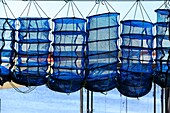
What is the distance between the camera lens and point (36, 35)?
3221 millimetres

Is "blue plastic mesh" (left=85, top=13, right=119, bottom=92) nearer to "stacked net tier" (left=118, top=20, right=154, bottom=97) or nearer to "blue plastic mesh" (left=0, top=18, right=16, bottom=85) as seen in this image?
"stacked net tier" (left=118, top=20, right=154, bottom=97)

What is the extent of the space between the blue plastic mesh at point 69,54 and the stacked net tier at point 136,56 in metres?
0.33

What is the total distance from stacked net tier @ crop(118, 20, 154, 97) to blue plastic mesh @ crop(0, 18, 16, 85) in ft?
2.96

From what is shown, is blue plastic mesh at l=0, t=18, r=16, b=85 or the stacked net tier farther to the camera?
blue plastic mesh at l=0, t=18, r=16, b=85

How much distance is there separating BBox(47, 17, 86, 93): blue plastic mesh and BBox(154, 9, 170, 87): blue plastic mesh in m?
0.59

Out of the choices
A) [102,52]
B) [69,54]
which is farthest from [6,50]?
[102,52]

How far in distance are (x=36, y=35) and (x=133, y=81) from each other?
870mm

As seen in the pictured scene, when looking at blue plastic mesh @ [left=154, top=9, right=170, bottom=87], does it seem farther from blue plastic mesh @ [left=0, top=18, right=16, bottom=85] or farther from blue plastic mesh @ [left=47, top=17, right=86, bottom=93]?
blue plastic mesh @ [left=0, top=18, right=16, bottom=85]

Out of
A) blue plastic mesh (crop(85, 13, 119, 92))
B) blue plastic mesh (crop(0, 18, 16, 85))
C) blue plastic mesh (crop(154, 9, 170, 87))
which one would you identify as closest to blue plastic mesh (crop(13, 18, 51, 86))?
blue plastic mesh (crop(0, 18, 16, 85))

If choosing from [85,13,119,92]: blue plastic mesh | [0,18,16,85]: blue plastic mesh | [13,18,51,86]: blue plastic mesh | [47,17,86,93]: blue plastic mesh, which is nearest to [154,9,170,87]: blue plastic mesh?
[85,13,119,92]: blue plastic mesh

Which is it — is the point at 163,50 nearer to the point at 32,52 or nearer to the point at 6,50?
the point at 32,52

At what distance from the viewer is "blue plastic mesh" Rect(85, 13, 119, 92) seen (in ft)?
10.3

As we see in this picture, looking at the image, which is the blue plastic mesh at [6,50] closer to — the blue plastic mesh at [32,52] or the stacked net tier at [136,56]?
the blue plastic mesh at [32,52]

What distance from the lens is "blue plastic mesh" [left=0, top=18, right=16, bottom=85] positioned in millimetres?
3229
